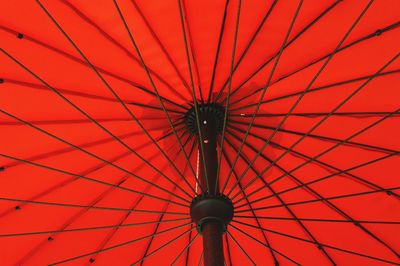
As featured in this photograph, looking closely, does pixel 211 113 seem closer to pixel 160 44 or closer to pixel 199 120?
pixel 199 120

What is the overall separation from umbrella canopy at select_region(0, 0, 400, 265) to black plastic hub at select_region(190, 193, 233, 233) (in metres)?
0.01

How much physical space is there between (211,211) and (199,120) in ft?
4.00

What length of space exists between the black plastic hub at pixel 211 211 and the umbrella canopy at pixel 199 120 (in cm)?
1

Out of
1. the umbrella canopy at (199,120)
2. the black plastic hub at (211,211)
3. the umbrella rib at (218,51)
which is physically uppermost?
the umbrella rib at (218,51)

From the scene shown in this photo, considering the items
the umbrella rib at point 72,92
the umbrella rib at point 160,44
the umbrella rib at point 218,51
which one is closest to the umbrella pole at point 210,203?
the umbrella rib at point 218,51

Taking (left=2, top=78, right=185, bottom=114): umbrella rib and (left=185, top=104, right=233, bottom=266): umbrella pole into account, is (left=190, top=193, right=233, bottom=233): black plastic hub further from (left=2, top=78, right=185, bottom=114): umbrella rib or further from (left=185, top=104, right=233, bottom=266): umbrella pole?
(left=2, top=78, right=185, bottom=114): umbrella rib

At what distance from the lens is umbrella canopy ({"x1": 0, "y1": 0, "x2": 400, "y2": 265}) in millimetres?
3678

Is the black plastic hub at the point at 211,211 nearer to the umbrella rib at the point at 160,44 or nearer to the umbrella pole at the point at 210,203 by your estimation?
the umbrella pole at the point at 210,203

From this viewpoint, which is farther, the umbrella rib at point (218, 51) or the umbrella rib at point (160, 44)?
the umbrella rib at point (218, 51)

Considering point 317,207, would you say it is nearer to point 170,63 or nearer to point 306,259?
point 306,259

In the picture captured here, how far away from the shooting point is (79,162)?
466 centimetres

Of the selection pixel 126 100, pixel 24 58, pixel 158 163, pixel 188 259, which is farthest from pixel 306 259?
pixel 24 58

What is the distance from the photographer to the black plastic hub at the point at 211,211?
3812mm

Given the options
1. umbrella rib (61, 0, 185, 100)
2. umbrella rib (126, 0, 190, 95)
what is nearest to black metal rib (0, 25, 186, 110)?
umbrella rib (61, 0, 185, 100)
